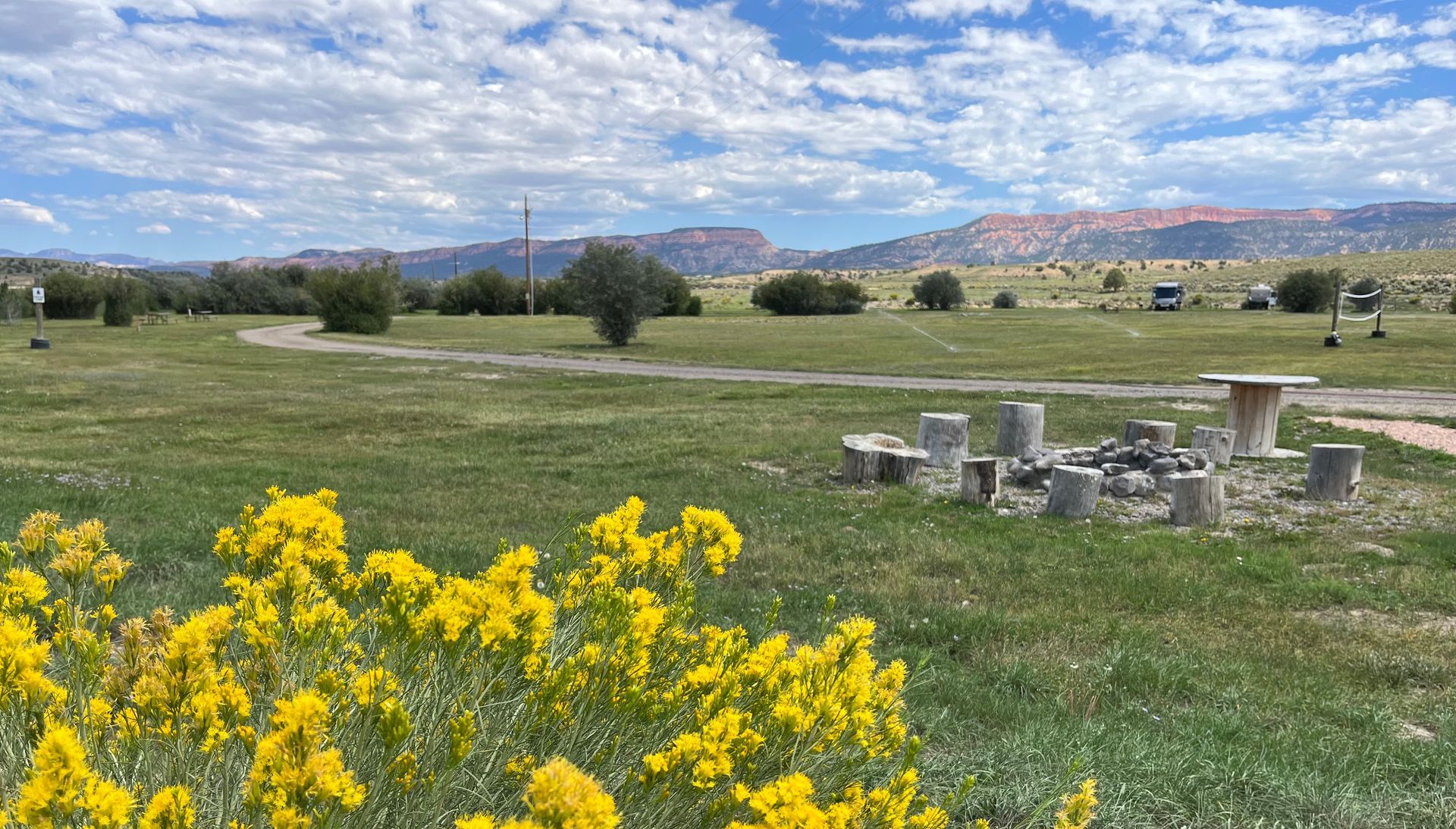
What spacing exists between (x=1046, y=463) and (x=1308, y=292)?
56.7 m

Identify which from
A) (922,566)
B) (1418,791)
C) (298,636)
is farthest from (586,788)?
(922,566)

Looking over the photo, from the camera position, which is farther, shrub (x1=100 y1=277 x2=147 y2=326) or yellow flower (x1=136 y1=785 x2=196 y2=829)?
shrub (x1=100 y1=277 x2=147 y2=326)

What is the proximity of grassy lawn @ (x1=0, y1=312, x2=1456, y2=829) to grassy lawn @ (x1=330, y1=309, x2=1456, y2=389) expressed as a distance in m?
8.32

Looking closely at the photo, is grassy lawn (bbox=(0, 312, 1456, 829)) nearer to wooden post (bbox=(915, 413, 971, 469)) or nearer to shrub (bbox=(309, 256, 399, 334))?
wooden post (bbox=(915, 413, 971, 469))

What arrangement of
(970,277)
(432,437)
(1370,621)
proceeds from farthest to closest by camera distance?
(970,277)
(432,437)
(1370,621)

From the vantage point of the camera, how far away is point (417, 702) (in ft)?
5.89

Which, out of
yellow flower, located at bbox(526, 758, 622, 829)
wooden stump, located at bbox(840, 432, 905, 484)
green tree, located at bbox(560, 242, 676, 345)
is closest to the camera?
yellow flower, located at bbox(526, 758, 622, 829)

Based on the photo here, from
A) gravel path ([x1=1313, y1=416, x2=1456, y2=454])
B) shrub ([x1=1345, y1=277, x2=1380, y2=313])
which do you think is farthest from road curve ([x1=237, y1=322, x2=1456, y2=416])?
shrub ([x1=1345, y1=277, x2=1380, y2=313])

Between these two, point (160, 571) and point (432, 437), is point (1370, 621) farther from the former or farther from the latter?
point (432, 437)

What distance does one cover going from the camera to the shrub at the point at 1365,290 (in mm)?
51906

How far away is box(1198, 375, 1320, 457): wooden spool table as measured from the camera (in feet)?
38.6

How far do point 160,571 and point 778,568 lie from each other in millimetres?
4291

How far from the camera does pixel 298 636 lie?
1.51m

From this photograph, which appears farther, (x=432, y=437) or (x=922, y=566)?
(x=432, y=437)
